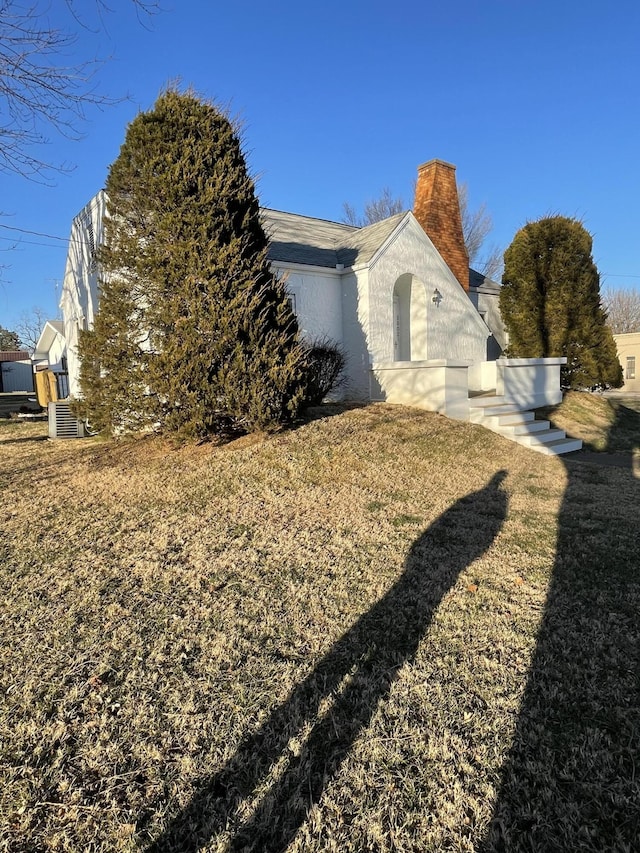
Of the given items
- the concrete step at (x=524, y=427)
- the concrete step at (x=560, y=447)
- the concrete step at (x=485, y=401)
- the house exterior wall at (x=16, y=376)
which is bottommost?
the concrete step at (x=560, y=447)

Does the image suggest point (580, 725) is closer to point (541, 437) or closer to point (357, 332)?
point (541, 437)

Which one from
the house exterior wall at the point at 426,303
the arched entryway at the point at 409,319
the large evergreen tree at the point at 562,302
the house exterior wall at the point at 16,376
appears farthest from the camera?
the house exterior wall at the point at 16,376

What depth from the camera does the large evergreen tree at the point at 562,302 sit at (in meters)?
14.9

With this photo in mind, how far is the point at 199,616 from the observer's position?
10.5 feet

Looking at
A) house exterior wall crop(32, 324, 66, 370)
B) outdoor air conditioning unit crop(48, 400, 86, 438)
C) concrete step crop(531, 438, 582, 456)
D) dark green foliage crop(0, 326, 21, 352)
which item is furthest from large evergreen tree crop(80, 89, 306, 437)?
dark green foliage crop(0, 326, 21, 352)

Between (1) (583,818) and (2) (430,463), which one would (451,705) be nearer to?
(1) (583,818)

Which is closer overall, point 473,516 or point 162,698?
point 162,698

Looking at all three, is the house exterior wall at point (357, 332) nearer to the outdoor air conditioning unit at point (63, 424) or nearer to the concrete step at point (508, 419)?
the concrete step at point (508, 419)

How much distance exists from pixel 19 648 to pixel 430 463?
5.48m

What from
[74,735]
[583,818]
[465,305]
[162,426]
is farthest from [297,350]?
[465,305]

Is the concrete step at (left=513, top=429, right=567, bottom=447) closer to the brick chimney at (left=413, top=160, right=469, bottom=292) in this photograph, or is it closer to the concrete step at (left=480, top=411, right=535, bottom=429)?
the concrete step at (left=480, top=411, right=535, bottom=429)

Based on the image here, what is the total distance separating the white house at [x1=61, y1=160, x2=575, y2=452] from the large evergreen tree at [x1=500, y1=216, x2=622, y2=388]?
1.84 meters

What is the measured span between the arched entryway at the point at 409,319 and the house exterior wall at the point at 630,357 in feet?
78.5

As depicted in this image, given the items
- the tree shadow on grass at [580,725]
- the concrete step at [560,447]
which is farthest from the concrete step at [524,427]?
the tree shadow on grass at [580,725]
